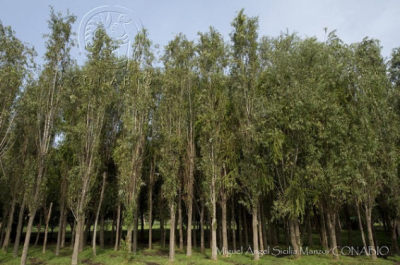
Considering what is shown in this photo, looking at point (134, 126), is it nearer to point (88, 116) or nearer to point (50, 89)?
point (88, 116)

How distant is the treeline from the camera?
18.4m

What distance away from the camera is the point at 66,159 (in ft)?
76.8

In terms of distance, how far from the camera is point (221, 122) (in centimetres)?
2100

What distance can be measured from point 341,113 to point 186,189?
12520mm

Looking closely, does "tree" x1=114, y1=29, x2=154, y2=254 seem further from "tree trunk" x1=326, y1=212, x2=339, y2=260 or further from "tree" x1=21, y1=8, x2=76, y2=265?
"tree trunk" x1=326, y1=212, x2=339, y2=260

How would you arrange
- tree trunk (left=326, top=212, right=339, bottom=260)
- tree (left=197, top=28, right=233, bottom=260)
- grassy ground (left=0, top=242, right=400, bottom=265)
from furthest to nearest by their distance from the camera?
tree (left=197, top=28, right=233, bottom=260) → tree trunk (left=326, top=212, right=339, bottom=260) → grassy ground (left=0, top=242, right=400, bottom=265)

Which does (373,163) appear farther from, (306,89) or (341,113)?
(306,89)

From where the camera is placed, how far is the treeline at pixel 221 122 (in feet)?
60.4

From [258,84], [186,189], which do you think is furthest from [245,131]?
[186,189]

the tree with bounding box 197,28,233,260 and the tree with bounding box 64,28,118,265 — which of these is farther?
the tree with bounding box 197,28,233,260

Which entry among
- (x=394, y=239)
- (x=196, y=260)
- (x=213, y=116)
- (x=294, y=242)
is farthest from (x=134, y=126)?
(x=394, y=239)

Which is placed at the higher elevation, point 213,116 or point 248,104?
point 248,104

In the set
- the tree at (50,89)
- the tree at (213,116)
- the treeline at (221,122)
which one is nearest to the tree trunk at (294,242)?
the treeline at (221,122)

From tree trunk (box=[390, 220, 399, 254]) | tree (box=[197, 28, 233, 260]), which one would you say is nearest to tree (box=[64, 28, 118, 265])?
tree (box=[197, 28, 233, 260])
